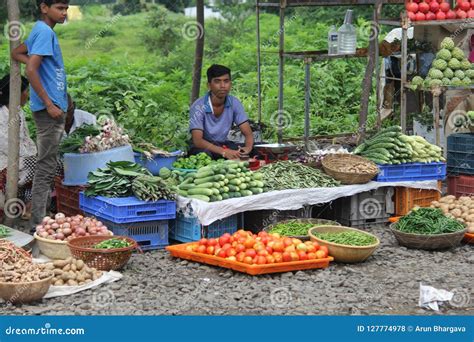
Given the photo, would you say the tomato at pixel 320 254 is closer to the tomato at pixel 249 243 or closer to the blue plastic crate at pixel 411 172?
the tomato at pixel 249 243

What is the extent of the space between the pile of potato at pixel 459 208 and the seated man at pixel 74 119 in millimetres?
3774

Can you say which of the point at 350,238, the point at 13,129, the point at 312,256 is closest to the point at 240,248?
the point at 312,256

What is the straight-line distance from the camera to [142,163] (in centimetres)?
936

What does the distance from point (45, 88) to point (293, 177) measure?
2.53 m

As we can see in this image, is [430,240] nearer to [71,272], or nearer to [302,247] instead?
[302,247]

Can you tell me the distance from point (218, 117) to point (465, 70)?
3.31 m

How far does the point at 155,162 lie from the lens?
30.7 ft

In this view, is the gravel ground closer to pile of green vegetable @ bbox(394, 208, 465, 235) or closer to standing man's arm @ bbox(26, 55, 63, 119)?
pile of green vegetable @ bbox(394, 208, 465, 235)

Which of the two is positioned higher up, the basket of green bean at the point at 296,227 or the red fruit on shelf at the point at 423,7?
the red fruit on shelf at the point at 423,7

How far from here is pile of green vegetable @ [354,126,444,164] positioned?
9305 millimetres

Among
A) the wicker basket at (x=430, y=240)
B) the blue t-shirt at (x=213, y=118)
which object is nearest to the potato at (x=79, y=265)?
the blue t-shirt at (x=213, y=118)

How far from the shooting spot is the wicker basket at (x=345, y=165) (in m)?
9.04

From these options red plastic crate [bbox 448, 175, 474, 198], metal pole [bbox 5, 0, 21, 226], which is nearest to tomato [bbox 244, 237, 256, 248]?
metal pole [bbox 5, 0, 21, 226]

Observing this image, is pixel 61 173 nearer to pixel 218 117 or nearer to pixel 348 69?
pixel 218 117
